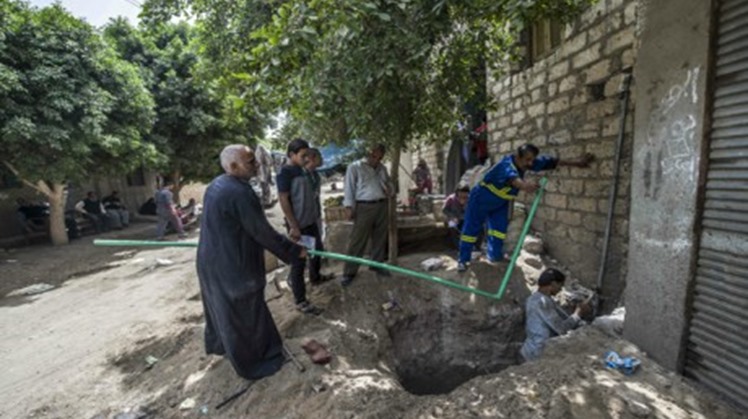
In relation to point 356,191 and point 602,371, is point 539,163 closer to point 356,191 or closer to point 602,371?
point 356,191

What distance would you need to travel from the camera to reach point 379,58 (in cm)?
330

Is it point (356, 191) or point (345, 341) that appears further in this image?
point (356, 191)

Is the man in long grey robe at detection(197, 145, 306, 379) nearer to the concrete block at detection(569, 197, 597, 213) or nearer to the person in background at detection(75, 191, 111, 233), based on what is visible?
the concrete block at detection(569, 197, 597, 213)

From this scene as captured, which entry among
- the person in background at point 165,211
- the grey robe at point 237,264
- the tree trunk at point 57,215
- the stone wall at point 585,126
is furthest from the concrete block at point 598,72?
the tree trunk at point 57,215

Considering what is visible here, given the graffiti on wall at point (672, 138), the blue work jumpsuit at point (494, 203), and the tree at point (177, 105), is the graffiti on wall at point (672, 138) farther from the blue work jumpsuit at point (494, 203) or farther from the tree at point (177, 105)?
the tree at point (177, 105)

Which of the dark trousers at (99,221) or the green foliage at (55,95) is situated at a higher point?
the green foliage at (55,95)

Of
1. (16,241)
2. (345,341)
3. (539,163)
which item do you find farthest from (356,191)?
(16,241)

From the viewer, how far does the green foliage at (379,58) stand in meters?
2.79

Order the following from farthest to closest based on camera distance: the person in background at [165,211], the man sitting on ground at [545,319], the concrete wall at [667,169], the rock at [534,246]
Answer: the person in background at [165,211]
the rock at [534,246]
the man sitting on ground at [545,319]
the concrete wall at [667,169]

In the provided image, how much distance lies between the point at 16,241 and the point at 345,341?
12155 millimetres

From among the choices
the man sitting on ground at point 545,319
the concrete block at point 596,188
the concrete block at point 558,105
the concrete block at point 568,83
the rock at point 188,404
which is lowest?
the rock at point 188,404

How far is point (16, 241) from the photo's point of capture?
427 inches

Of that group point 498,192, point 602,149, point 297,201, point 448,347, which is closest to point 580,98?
point 602,149

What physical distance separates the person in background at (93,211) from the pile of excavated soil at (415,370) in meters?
10.5
